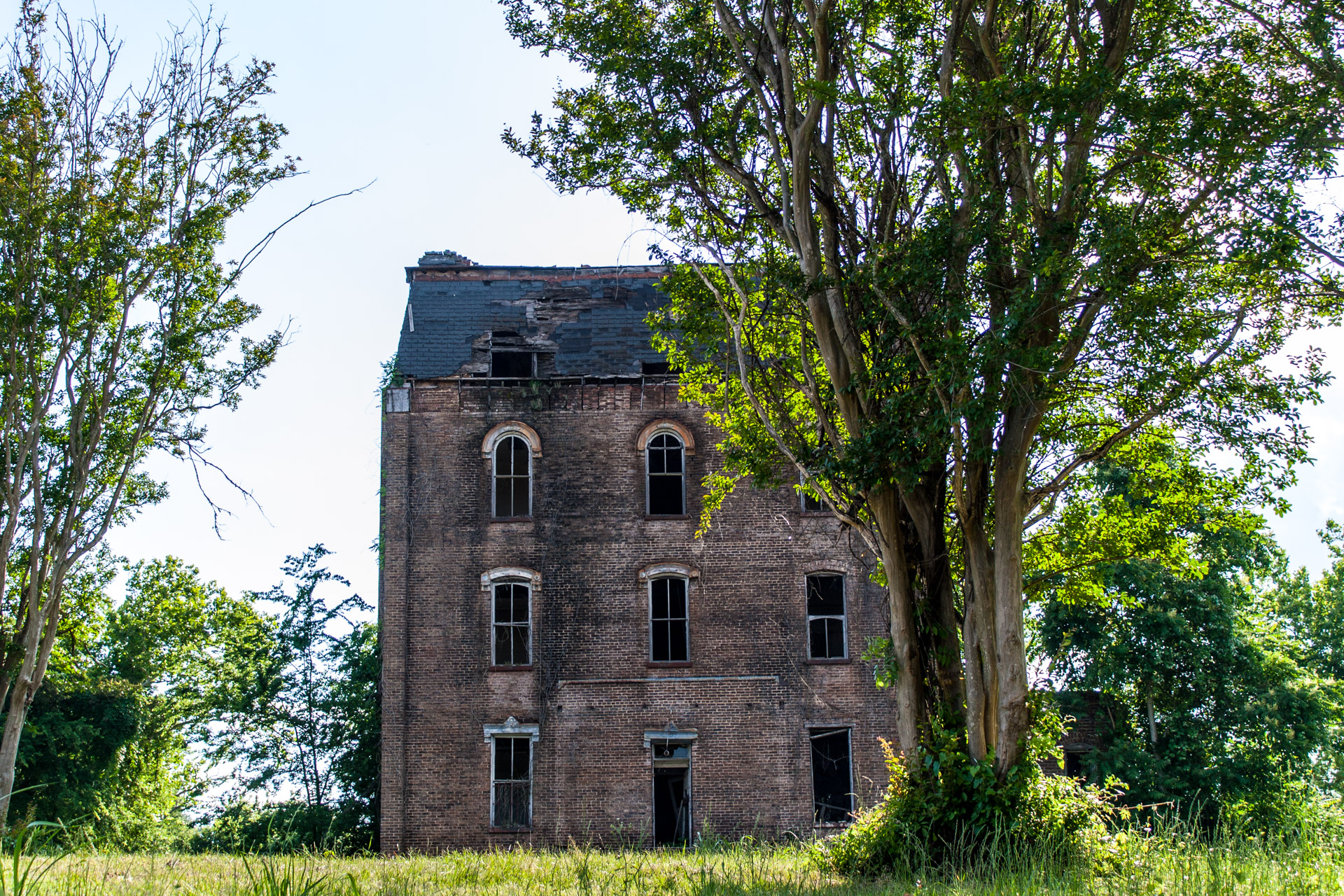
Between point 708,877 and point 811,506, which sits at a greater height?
point 811,506

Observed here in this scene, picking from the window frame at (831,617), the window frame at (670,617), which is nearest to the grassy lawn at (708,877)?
the window frame at (670,617)

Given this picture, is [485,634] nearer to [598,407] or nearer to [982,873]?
[598,407]

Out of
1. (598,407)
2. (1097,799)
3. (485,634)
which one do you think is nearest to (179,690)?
(485,634)

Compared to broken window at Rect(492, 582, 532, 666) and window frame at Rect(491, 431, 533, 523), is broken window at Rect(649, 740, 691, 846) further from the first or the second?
window frame at Rect(491, 431, 533, 523)

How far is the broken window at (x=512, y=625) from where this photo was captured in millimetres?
24031

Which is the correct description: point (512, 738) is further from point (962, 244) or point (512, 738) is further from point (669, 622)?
point (962, 244)

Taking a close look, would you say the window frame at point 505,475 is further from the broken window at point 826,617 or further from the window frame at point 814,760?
the window frame at point 814,760

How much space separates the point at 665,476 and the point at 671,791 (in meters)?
6.65

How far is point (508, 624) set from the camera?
2411 centimetres

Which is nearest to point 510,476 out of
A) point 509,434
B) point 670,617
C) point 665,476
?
point 509,434

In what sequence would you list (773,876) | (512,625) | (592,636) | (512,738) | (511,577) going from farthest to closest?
1. (511,577)
2. (512,625)
3. (592,636)
4. (512,738)
5. (773,876)

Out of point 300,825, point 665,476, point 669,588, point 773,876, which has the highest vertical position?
point 665,476

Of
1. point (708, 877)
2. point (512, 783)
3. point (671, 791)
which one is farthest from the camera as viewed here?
point (671, 791)

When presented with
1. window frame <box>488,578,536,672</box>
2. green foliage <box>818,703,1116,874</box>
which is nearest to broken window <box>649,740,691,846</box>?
window frame <box>488,578,536,672</box>
